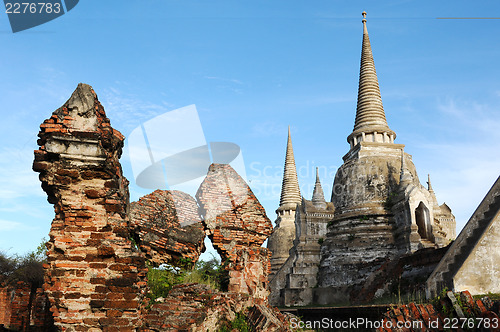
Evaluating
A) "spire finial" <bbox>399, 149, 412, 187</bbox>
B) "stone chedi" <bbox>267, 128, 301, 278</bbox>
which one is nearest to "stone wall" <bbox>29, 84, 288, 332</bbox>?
"spire finial" <bbox>399, 149, 412, 187</bbox>

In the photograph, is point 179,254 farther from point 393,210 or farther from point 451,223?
point 451,223

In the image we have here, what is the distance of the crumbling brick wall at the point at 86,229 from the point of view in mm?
5148

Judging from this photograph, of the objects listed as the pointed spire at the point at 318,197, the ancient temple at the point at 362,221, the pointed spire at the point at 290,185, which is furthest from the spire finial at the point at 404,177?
the pointed spire at the point at 290,185

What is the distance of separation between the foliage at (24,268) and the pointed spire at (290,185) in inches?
885

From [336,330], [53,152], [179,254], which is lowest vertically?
[336,330]

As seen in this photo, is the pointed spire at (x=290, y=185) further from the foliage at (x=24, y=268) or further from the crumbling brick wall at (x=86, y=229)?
the crumbling brick wall at (x=86, y=229)

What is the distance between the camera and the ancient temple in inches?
824

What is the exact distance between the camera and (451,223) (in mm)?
25609

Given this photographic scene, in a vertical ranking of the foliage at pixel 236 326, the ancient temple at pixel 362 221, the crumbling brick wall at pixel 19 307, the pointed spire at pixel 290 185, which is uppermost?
the pointed spire at pixel 290 185

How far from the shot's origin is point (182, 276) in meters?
8.05

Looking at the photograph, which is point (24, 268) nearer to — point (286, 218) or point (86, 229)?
point (86, 229)

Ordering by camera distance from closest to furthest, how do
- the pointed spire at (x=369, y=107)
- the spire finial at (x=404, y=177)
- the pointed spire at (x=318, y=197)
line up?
the spire finial at (x=404, y=177) → the pointed spire at (x=318, y=197) → the pointed spire at (x=369, y=107)

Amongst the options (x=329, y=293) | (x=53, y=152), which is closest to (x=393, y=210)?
(x=329, y=293)

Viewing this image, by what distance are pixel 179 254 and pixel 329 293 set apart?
47.8 ft
